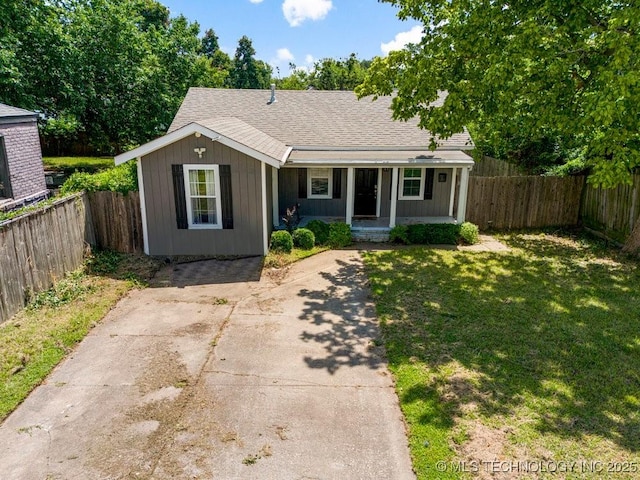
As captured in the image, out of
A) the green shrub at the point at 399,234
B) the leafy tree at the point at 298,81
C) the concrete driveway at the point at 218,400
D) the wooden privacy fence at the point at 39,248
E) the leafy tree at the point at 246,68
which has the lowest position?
the concrete driveway at the point at 218,400

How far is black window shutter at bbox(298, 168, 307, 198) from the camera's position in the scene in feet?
49.0

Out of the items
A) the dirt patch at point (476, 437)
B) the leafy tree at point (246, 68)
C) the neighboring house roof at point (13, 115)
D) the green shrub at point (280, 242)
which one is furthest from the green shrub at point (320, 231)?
the leafy tree at point (246, 68)

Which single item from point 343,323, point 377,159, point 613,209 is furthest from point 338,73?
point 343,323

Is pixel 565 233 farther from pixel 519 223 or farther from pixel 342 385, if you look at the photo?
pixel 342 385

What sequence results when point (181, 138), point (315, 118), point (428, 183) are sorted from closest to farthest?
point (181, 138) → point (428, 183) → point (315, 118)

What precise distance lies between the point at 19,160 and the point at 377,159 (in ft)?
35.8

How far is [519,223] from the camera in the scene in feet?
50.2

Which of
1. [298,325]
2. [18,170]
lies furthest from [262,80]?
[298,325]

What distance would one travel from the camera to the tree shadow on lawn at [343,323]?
7.04 meters

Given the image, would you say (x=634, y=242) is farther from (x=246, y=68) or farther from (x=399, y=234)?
(x=246, y=68)

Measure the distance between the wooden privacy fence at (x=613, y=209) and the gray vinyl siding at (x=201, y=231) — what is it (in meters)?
10.5

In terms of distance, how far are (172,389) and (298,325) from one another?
2.69 metres

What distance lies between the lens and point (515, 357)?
6.97 m

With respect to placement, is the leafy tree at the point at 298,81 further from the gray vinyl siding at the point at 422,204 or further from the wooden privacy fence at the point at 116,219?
the wooden privacy fence at the point at 116,219
